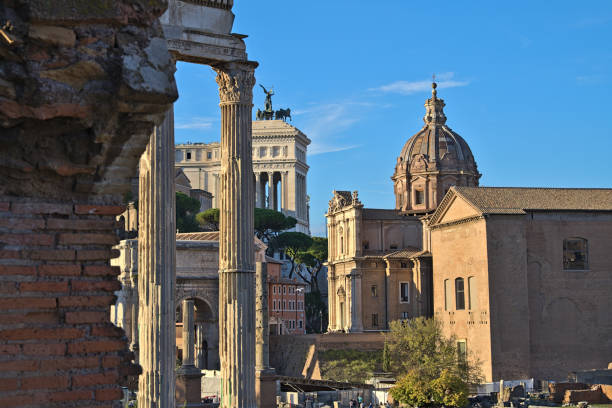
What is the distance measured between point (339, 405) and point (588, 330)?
14925 mm

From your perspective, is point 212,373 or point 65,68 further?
point 212,373

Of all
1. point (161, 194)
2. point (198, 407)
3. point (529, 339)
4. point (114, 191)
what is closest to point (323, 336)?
point (529, 339)

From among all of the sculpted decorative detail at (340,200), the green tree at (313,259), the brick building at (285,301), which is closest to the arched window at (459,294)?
the sculpted decorative detail at (340,200)

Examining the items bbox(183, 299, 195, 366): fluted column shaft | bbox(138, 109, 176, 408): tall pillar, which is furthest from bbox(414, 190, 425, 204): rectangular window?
bbox(138, 109, 176, 408): tall pillar

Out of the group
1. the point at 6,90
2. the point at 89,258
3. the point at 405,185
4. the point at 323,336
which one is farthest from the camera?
the point at 405,185

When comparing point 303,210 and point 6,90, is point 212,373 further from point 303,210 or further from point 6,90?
point 303,210

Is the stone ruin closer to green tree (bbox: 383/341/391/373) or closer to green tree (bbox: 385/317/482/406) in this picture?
green tree (bbox: 385/317/482/406)

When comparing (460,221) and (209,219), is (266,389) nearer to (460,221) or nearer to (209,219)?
(460,221)

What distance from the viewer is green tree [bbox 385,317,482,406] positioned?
113 ft

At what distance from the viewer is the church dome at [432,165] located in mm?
63688

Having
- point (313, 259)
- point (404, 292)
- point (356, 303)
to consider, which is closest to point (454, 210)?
point (404, 292)

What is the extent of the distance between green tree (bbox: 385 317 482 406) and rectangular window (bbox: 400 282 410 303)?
831cm

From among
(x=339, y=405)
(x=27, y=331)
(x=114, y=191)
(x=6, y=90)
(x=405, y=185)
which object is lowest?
(x=339, y=405)

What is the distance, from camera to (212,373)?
36.7m
